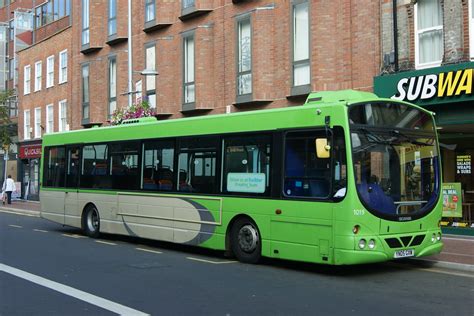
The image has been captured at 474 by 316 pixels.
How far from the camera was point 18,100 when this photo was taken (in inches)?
1533

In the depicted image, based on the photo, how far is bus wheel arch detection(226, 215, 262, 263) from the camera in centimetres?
1061

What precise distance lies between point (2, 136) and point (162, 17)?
1831 centimetres

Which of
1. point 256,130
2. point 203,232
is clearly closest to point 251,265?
point 203,232

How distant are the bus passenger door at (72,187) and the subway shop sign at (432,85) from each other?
9.01 meters

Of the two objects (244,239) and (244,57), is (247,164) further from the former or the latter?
(244,57)

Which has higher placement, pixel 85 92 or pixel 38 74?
pixel 38 74

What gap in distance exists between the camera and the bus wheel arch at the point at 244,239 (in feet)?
34.8

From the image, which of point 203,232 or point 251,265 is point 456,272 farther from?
point 203,232

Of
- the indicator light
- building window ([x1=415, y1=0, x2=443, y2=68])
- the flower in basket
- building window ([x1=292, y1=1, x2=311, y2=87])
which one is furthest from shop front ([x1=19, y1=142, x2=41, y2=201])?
the indicator light

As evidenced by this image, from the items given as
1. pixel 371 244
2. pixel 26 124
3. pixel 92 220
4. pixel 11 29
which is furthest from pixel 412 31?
pixel 11 29

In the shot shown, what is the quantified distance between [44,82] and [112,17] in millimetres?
9484

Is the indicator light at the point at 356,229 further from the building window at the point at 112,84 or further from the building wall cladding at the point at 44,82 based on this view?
the building wall cladding at the point at 44,82

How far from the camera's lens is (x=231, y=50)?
21000mm

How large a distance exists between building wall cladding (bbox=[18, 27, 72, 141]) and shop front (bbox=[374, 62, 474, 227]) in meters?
22.3
